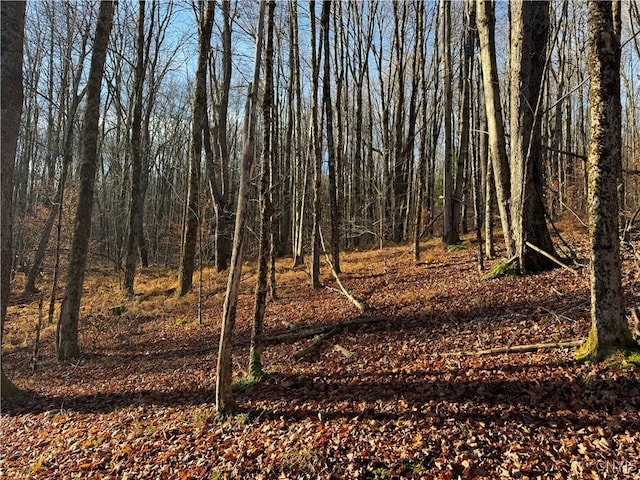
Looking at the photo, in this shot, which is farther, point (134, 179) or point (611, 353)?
point (134, 179)

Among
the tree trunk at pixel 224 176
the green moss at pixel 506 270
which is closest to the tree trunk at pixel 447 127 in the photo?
the green moss at pixel 506 270

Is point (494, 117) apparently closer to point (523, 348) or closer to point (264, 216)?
point (523, 348)

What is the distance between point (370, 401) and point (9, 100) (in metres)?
6.59

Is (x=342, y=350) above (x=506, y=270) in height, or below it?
below

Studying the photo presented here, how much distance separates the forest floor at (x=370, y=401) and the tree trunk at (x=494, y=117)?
1.53 metres

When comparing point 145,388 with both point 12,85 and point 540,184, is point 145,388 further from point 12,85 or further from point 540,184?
point 540,184

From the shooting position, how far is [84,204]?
29.8 ft

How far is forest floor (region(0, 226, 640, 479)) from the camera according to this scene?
3539 mm

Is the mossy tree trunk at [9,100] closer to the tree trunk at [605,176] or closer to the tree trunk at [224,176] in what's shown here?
the tree trunk at [605,176]

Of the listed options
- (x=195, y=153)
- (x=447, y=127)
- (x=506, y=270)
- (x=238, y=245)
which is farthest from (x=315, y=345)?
(x=447, y=127)

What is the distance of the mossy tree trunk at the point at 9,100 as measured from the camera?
5.69 metres

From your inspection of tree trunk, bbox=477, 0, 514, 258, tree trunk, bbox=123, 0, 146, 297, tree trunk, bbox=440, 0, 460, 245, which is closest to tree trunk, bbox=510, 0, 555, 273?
tree trunk, bbox=477, 0, 514, 258

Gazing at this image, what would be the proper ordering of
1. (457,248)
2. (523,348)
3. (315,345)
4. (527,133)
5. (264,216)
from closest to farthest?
(523,348) → (264,216) → (315,345) → (527,133) → (457,248)

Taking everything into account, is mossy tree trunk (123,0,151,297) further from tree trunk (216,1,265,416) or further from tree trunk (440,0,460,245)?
tree trunk (440,0,460,245)
